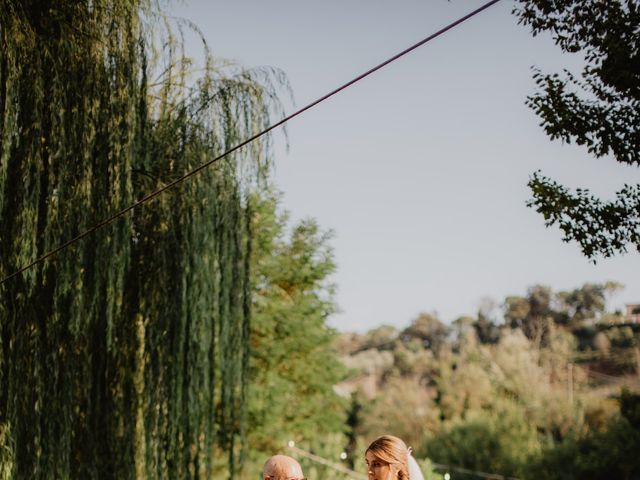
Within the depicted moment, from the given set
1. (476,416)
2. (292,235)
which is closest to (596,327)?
(476,416)

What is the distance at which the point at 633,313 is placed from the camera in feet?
140

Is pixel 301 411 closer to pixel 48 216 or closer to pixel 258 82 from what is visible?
pixel 258 82

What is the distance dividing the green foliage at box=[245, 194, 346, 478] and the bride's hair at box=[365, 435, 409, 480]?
37.9 ft

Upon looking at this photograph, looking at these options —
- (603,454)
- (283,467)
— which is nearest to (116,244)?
(283,467)

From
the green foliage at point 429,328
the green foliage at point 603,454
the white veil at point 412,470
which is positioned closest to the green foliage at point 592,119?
the white veil at point 412,470

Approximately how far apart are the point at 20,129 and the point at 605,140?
152 inches

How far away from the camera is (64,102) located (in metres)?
4.66

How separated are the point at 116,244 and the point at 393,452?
10.2ft

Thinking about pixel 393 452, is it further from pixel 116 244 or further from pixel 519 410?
pixel 519 410

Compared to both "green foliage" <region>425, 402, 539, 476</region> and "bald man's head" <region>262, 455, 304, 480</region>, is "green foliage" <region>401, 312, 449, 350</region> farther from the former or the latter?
"bald man's head" <region>262, 455, 304, 480</region>

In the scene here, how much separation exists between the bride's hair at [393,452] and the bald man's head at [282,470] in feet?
0.78

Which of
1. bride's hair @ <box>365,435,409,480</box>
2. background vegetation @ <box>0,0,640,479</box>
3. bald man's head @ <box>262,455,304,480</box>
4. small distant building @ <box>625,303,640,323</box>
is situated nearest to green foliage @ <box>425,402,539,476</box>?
small distant building @ <box>625,303,640,323</box>

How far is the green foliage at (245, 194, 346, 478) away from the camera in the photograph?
14.2 m

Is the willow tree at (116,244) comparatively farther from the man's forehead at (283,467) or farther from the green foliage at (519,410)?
the green foliage at (519,410)
